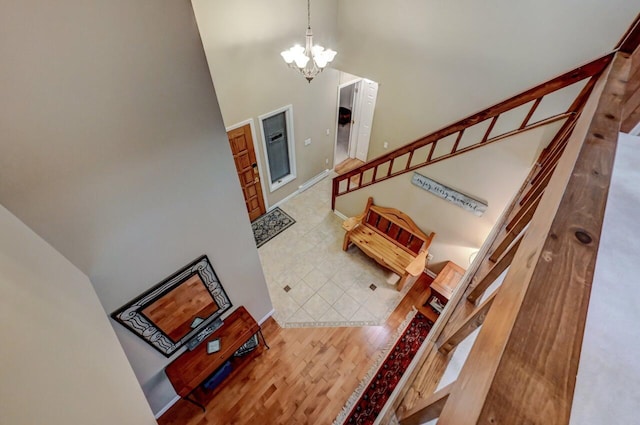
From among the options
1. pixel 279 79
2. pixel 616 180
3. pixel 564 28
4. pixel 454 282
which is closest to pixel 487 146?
pixel 564 28

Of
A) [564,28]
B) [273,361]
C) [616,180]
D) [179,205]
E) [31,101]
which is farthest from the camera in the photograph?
[273,361]

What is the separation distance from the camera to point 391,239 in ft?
Answer: 13.7

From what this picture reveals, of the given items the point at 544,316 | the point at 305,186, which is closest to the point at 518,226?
the point at 544,316

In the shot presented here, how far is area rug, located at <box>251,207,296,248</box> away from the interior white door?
225 cm

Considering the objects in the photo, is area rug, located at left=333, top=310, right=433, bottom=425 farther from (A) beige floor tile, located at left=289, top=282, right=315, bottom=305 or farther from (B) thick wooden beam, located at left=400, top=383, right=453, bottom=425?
(B) thick wooden beam, located at left=400, top=383, right=453, bottom=425

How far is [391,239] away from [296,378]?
2.20m

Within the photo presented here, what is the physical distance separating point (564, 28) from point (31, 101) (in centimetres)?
431

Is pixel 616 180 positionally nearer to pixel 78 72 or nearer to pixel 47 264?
pixel 78 72

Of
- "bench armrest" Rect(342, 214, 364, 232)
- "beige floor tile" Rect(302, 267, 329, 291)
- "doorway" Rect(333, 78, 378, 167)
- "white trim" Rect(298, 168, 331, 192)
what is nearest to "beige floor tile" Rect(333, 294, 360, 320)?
"beige floor tile" Rect(302, 267, 329, 291)

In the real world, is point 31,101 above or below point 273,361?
below

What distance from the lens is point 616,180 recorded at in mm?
969

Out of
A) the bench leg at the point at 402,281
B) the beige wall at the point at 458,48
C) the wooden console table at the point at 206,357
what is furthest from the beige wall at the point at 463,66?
the wooden console table at the point at 206,357

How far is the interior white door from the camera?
5531 millimetres

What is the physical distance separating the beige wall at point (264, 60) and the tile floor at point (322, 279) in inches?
40.0
